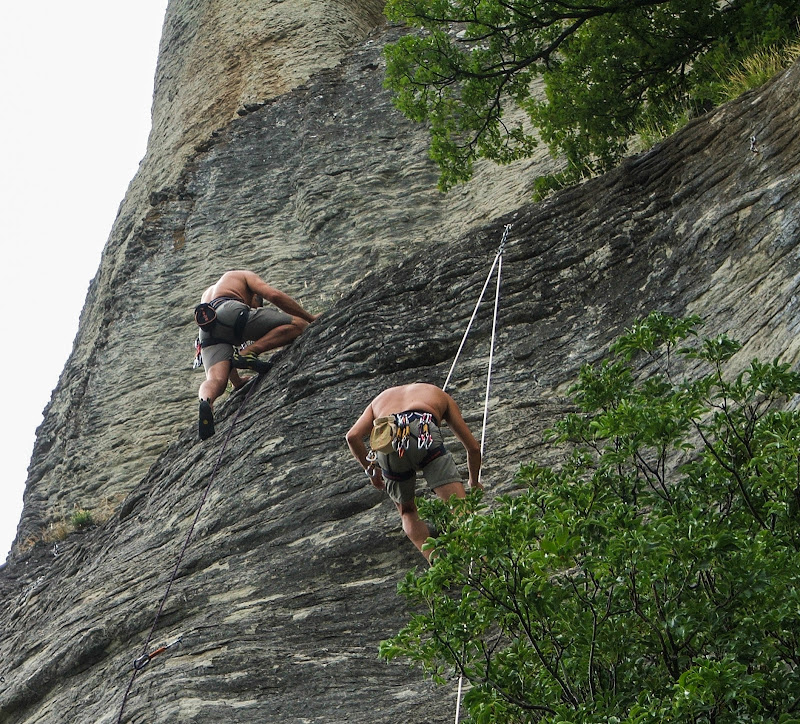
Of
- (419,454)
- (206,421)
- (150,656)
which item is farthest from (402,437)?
(206,421)

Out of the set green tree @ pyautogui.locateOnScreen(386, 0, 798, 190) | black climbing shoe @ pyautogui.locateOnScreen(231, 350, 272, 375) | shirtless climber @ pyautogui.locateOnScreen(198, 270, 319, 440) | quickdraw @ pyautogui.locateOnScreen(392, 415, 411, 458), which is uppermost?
green tree @ pyautogui.locateOnScreen(386, 0, 798, 190)

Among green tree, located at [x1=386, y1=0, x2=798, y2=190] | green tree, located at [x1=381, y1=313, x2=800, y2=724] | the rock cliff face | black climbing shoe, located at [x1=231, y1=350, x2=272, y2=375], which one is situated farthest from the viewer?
green tree, located at [x1=386, y1=0, x2=798, y2=190]

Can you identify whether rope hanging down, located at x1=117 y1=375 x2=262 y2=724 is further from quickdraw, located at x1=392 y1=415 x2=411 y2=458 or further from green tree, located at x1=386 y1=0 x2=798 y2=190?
green tree, located at x1=386 y1=0 x2=798 y2=190

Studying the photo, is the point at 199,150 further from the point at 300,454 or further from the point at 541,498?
the point at 541,498

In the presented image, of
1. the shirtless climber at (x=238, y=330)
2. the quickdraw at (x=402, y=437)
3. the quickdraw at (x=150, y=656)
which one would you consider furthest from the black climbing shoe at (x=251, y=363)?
the quickdraw at (x=402, y=437)

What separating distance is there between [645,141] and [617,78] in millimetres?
825

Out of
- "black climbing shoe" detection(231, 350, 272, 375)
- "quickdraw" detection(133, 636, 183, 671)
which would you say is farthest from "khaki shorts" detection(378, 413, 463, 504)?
"black climbing shoe" detection(231, 350, 272, 375)

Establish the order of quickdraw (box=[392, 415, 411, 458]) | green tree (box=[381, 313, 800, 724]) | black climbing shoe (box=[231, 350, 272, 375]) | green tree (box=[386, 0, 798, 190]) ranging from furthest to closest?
green tree (box=[386, 0, 798, 190]) < black climbing shoe (box=[231, 350, 272, 375]) < quickdraw (box=[392, 415, 411, 458]) < green tree (box=[381, 313, 800, 724])

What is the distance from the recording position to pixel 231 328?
35.6ft

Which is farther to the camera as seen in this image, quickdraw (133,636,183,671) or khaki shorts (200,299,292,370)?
khaki shorts (200,299,292,370)

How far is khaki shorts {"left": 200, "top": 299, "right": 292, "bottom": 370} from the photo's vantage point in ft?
35.4

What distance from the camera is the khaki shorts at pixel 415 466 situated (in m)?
7.34

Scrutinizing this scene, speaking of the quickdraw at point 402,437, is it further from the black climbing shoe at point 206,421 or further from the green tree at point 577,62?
the green tree at point 577,62

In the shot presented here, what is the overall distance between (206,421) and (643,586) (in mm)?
6416
